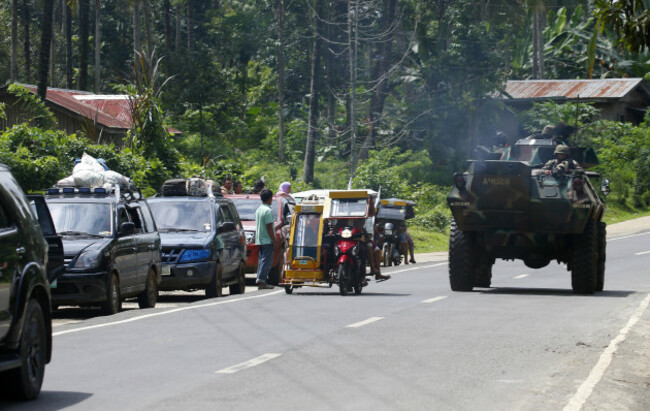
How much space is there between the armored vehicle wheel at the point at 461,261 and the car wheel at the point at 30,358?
1209cm

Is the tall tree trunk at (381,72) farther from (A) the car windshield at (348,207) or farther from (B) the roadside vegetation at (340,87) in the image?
(A) the car windshield at (348,207)

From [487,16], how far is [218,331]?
51330 mm

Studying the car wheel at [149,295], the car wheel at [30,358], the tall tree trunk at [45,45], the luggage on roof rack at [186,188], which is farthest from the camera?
the tall tree trunk at [45,45]

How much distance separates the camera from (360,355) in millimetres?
11219

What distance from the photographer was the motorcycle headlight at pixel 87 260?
53.2 ft

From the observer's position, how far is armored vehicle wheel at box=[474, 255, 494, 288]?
835 inches

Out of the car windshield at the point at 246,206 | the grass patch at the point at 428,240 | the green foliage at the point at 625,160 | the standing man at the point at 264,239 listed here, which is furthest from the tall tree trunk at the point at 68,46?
the standing man at the point at 264,239

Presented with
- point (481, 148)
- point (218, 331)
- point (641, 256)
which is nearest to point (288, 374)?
point (218, 331)

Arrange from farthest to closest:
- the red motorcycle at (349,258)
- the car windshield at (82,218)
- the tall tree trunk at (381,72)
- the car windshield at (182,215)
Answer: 1. the tall tree trunk at (381,72)
2. the car windshield at (182,215)
3. the red motorcycle at (349,258)
4. the car windshield at (82,218)

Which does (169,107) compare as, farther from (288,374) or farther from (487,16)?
(288,374)

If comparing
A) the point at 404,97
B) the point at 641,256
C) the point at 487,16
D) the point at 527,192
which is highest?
the point at 487,16

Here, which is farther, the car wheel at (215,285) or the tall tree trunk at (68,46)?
the tall tree trunk at (68,46)

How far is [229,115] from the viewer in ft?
202

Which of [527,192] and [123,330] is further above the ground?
[527,192]
